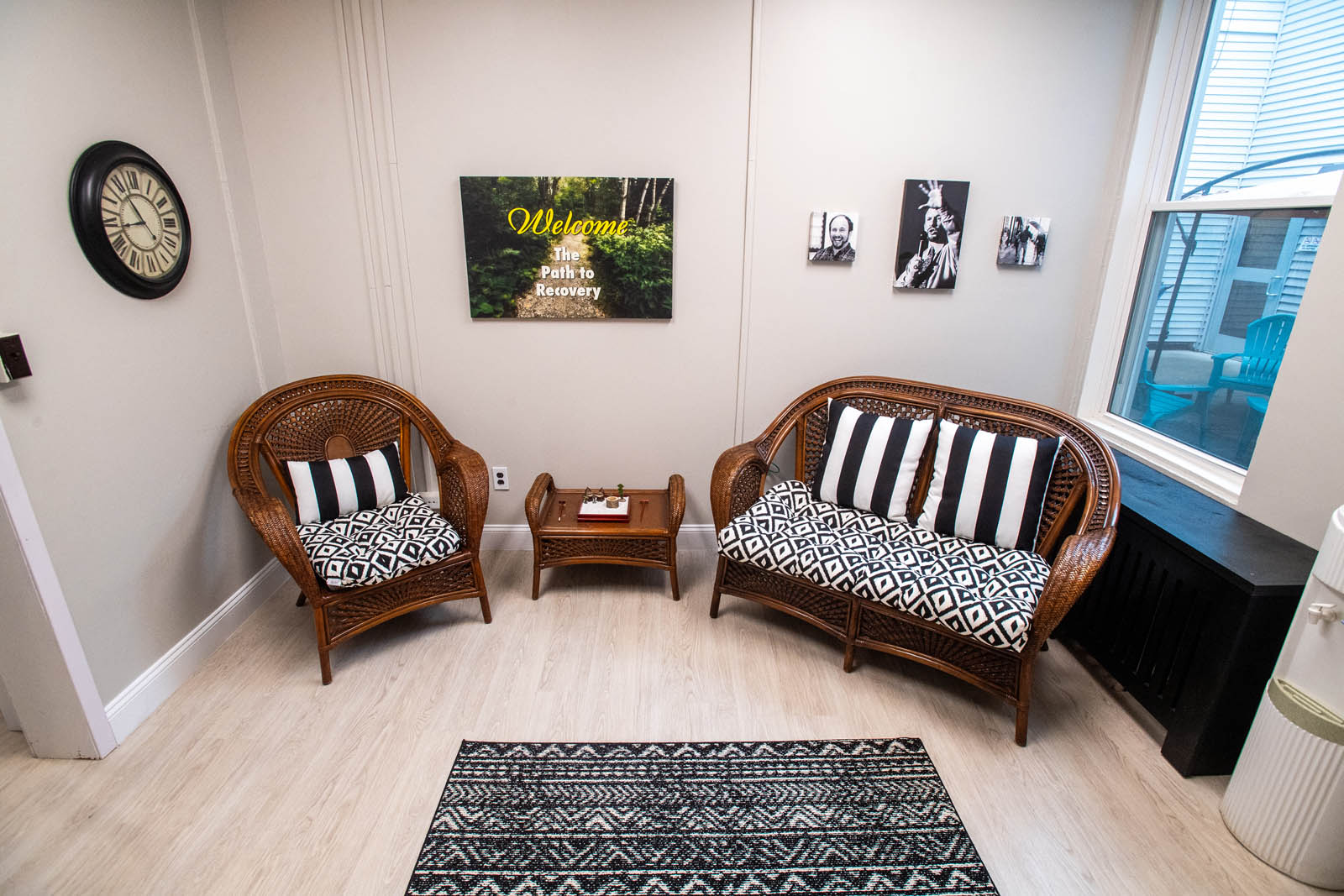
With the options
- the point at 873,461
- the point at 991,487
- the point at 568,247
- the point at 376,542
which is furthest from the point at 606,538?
the point at 991,487

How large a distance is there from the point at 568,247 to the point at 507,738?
182cm

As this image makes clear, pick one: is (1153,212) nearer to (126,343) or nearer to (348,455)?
(348,455)

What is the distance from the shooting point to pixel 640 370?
108 inches

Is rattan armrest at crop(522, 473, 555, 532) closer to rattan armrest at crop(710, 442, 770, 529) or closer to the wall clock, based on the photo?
rattan armrest at crop(710, 442, 770, 529)

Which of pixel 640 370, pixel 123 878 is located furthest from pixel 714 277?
pixel 123 878

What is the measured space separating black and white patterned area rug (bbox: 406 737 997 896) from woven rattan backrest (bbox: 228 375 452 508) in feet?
4.19

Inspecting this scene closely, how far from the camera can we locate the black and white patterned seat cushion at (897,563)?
5.98 feet

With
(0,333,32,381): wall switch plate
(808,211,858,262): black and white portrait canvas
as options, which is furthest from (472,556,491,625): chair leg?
(808,211,858,262): black and white portrait canvas

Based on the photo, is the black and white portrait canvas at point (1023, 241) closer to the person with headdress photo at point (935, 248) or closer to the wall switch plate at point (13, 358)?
the person with headdress photo at point (935, 248)

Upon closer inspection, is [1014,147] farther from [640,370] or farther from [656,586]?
→ [656,586]

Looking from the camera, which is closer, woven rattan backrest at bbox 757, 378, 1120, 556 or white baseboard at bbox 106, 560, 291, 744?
white baseboard at bbox 106, 560, 291, 744

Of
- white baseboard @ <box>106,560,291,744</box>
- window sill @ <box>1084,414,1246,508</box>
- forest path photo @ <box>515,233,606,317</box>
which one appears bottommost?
white baseboard @ <box>106,560,291,744</box>

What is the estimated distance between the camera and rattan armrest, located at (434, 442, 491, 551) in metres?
2.27

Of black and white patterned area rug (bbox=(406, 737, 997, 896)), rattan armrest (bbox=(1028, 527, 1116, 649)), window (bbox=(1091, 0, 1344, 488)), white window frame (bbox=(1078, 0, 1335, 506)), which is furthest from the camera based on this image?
white window frame (bbox=(1078, 0, 1335, 506))
